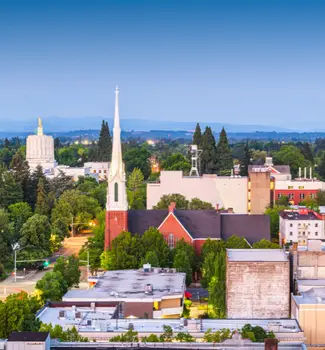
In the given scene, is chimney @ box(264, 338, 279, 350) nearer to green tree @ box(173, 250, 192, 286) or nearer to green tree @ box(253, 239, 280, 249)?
green tree @ box(173, 250, 192, 286)

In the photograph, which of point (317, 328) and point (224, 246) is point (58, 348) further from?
point (224, 246)

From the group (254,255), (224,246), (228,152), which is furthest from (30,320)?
(228,152)

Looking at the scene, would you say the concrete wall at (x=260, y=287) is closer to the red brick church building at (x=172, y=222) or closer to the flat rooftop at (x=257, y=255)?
the flat rooftop at (x=257, y=255)

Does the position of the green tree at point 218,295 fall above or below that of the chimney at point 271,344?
below

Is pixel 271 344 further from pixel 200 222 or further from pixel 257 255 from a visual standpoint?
pixel 200 222

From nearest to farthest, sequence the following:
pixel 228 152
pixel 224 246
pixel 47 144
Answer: pixel 224 246
pixel 228 152
pixel 47 144

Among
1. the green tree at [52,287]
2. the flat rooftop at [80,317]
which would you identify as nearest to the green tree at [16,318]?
the flat rooftop at [80,317]
